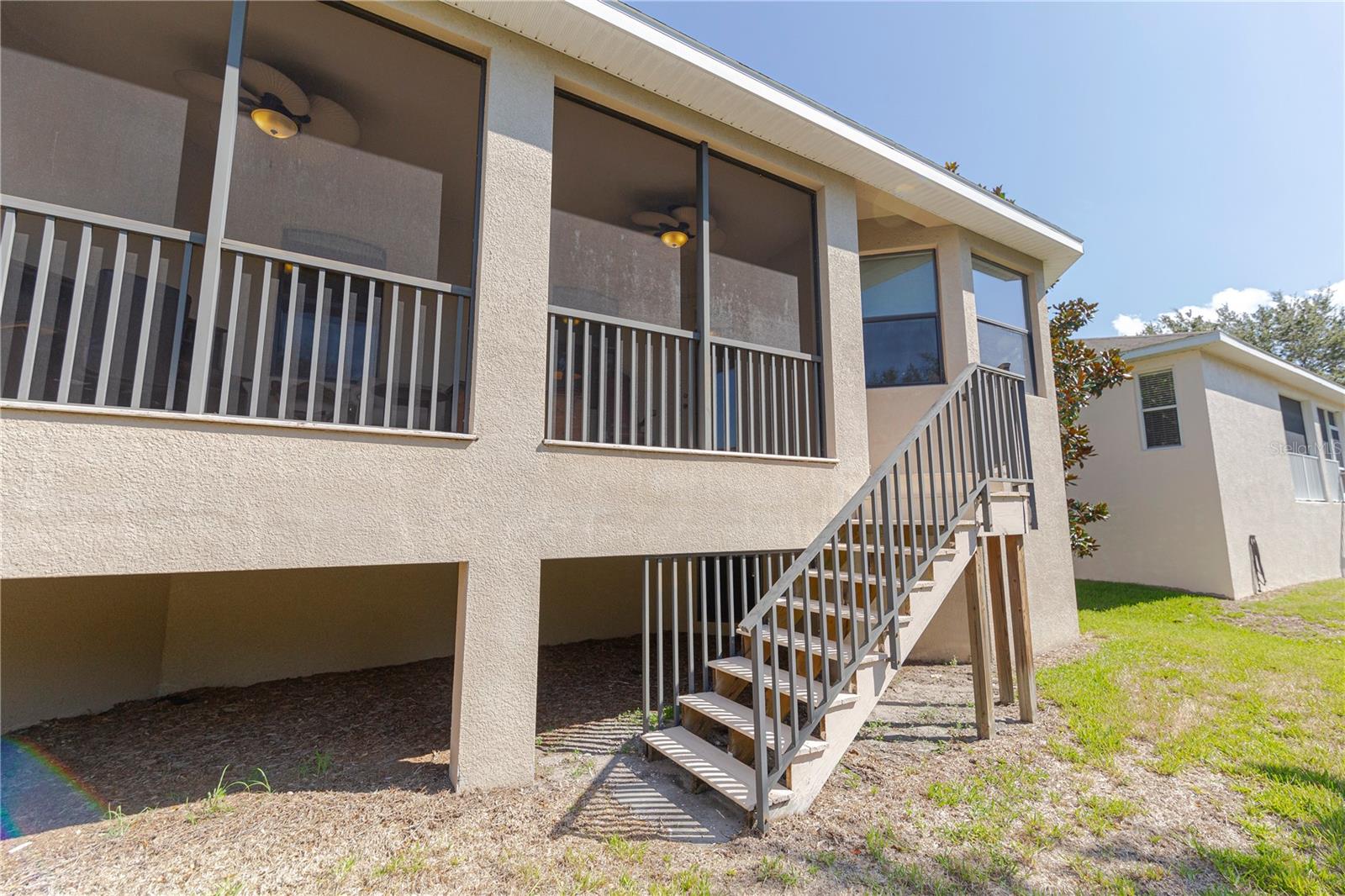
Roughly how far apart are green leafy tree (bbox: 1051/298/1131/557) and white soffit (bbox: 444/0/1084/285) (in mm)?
2793

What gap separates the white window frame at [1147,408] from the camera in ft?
31.3

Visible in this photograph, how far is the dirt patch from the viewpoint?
2.46m

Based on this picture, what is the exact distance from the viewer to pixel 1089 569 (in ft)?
34.6

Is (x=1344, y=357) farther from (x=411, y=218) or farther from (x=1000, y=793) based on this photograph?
(x=411, y=218)

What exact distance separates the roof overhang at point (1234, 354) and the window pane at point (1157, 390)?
0.45 m

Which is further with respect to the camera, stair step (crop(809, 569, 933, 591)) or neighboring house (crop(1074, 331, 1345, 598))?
neighboring house (crop(1074, 331, 1345, 598))

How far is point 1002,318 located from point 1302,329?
29.0 meters

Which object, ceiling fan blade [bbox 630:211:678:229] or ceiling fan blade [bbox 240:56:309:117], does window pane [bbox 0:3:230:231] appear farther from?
ceiling fan blade [bbox 630:211:678:229]

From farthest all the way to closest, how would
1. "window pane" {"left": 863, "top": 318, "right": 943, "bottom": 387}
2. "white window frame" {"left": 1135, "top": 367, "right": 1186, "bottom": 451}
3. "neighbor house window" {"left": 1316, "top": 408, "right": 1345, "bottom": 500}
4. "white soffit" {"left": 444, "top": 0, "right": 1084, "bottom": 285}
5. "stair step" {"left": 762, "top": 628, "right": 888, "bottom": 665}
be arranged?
"neighbor house window" {"left": 1316, "top": 408, "right": 1345, "bottom": 500} < "white window frame" {"left": 1135, "top": 367, "right": 1186, "bottom": 451} < "window pane" {"left": 863, "top": 318, "right": 943, "bottom": 387} < "white soffit" {"left": 444, "top": 0, "right": 1084, "bottom": 285} < "stair step" {"left": 762, "top": 628, "right": 888, "bottom": 665}

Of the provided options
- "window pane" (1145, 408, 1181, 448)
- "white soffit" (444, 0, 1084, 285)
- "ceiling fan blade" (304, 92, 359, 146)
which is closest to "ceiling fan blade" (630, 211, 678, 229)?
"white soffit" (444, 0, 1084, 285)

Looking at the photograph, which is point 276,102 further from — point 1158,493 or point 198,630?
point 1158,493

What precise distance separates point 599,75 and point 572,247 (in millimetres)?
1749

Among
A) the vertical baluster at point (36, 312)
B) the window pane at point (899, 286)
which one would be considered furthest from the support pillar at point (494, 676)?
the window pane at point (899, 286)

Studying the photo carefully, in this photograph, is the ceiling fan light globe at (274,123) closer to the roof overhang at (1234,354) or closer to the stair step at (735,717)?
→ the stair step at (735,717)
